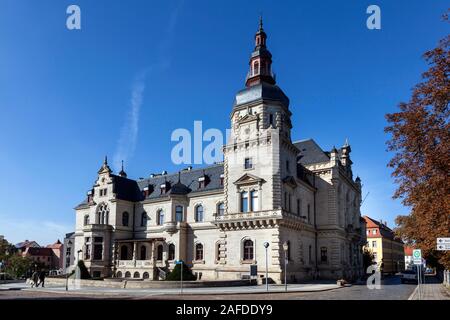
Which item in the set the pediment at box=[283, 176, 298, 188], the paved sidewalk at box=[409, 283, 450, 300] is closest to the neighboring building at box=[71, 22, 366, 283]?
the pediment at box=[283, 176, 298, 188]

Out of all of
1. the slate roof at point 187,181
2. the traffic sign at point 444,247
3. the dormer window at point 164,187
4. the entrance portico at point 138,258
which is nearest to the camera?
the traffic sign at point 444,247

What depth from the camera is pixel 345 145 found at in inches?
2453

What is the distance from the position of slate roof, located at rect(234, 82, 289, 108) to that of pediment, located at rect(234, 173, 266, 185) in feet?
31.2

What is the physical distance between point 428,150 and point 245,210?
26.1 meters

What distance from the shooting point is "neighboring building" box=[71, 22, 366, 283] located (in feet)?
143

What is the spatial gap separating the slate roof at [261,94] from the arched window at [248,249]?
54.2 ft

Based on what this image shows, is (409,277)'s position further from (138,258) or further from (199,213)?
(138,258)

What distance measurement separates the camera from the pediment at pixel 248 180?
43.7 metres

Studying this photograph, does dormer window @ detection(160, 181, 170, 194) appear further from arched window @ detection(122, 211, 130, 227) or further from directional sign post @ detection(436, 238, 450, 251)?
directional sign post @ detection(436, 238, 450, 251)

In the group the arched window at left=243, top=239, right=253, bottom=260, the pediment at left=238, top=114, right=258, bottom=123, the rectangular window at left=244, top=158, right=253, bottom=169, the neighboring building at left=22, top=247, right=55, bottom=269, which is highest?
the pediment at left=238, top=114, right=258, bottom=123

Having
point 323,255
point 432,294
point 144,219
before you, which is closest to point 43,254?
point 144,219

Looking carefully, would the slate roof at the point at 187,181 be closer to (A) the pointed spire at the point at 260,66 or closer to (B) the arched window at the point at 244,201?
(B) the arched window at the point at 244,201

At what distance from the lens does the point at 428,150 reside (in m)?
20.6

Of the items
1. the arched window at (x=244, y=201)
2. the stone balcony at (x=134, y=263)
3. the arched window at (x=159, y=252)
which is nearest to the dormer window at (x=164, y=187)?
the arched window at (x=159, y=252)
